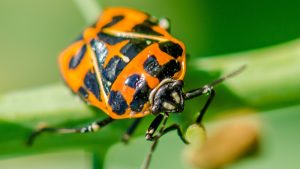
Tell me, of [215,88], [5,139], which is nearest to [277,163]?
[215,88]

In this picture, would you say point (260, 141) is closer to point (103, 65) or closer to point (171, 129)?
point (171, 129)

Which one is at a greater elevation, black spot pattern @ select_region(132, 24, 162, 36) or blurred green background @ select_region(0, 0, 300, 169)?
black spot pattern @ select_region(132, 24, 162, 36)

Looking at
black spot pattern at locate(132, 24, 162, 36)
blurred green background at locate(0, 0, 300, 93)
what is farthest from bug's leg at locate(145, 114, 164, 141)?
blurred green background at locate(0, 0, 300, 93)

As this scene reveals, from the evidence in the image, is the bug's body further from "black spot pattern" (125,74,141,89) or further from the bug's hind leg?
the bug's hind leg

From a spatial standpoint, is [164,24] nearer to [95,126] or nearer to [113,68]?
[113,68]

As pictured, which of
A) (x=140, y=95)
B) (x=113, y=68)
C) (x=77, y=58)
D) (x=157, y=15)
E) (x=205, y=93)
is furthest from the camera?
(x=157, y=15)

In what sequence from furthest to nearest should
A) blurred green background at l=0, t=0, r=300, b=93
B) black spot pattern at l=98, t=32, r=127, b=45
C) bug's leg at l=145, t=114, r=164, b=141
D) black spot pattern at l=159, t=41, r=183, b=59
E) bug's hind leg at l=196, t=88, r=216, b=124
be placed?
blurred green background at l=0, t=0, r=300, b=93
black spot pattern at l=98, t=32, r=127, b=45
black spot pattern at l=159, t=41, r=183, b=59
bug's leg at l=145, t=114, r=164, b=141
bug's hind leg at l=196, t=88, r=216, b=124

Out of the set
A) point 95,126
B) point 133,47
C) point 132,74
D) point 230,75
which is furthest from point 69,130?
point 230,75
